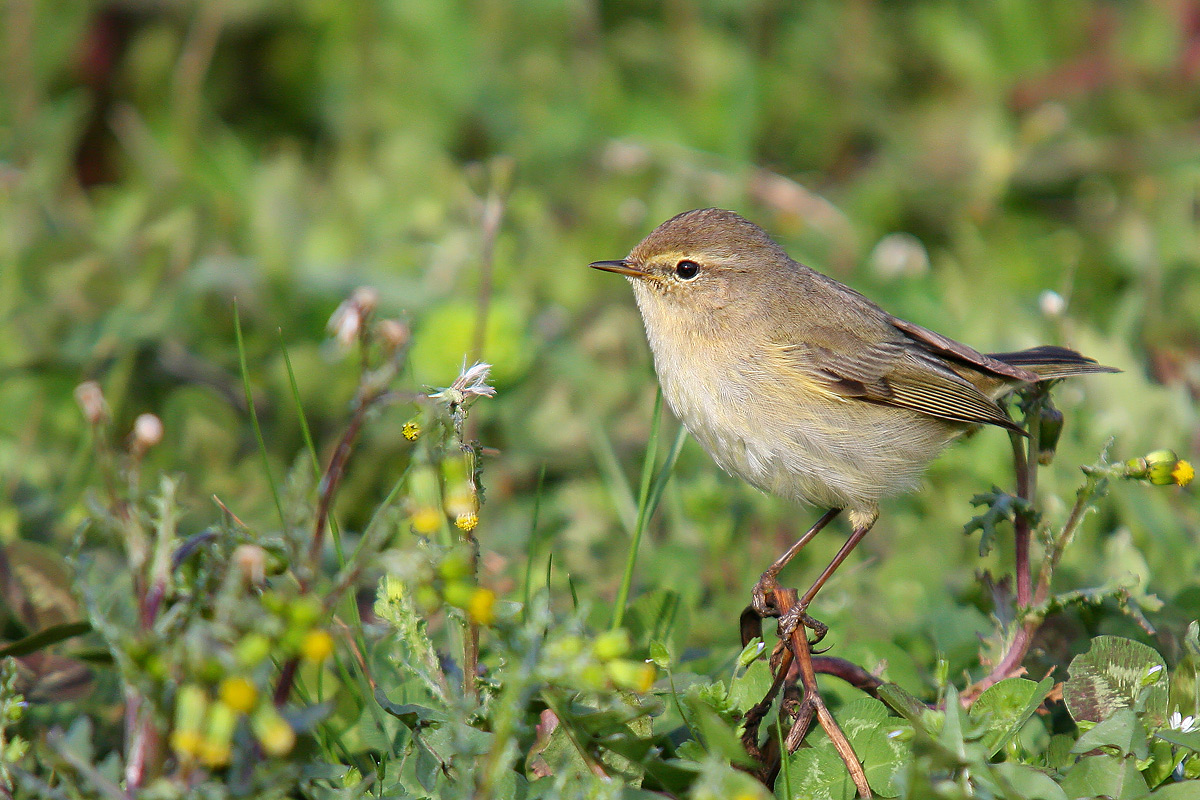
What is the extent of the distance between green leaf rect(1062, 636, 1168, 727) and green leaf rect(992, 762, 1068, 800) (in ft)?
1.08

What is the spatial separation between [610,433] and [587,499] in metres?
0.44

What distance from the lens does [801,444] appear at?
2.91 meters

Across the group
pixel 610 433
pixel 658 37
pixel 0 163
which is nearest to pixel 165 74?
pixel 0 163

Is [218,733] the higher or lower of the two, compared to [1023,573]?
higher

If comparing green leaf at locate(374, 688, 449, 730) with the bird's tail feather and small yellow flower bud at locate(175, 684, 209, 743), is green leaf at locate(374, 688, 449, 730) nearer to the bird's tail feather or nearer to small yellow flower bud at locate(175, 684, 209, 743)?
small yellow flower bud at locate(175, 684, 209, 743)

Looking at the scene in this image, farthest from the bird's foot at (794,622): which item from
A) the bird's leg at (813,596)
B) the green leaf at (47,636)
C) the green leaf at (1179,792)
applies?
the green leaf at (47,636)

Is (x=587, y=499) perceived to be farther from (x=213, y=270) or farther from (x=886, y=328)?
(x=213, y=270)

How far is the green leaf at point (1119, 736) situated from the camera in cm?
190

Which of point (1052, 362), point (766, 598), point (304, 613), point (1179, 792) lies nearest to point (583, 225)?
point (1052, 362)

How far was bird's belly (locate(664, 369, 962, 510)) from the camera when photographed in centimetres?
288

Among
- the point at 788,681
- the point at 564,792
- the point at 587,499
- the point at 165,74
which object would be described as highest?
the point at 165,74

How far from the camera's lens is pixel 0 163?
484 centimetres

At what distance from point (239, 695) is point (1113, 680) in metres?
1.71

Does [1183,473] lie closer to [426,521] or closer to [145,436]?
[426,521]
